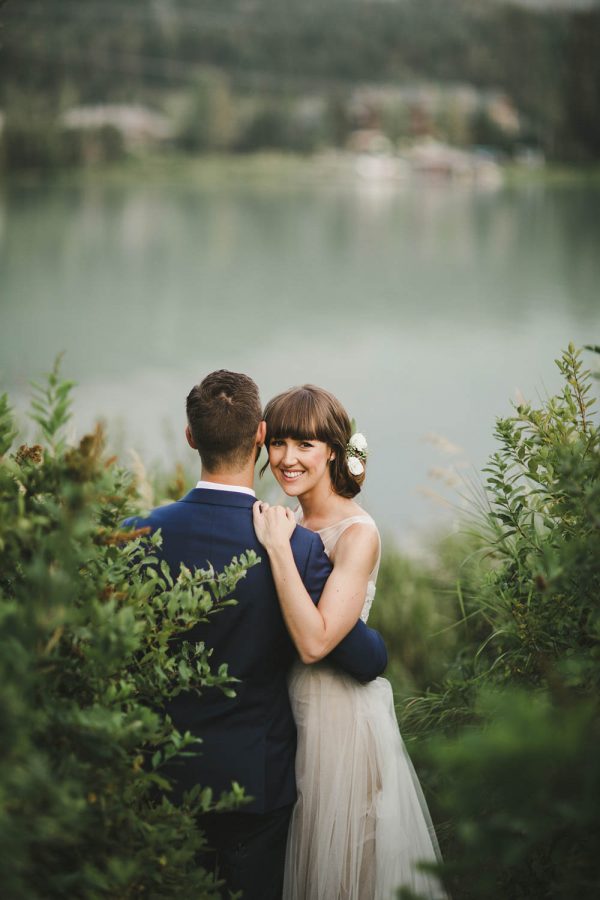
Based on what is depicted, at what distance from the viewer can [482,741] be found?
1.04 m

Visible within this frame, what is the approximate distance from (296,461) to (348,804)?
1.02 metres

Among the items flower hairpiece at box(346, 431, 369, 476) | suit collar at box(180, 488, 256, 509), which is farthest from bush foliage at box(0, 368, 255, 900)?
flower hairpiece at box(346, 431, 369, 476)

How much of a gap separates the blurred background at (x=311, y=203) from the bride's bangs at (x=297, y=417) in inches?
263

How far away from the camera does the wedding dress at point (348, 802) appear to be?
2.33m

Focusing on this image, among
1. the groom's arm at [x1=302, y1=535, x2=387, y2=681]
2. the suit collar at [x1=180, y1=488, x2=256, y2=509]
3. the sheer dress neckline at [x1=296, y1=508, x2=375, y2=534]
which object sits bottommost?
the groom's arm at [x1=302, y1=535, x2=387, y2=681]

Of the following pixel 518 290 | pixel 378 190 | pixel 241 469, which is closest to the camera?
pixel 241 469

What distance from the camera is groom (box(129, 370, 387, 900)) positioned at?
2131mm

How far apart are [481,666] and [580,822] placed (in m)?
1.71

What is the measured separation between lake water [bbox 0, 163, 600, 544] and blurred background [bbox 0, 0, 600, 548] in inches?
3.9

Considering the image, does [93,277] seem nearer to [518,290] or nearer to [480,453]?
[518,290]

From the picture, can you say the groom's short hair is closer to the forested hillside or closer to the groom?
the groom

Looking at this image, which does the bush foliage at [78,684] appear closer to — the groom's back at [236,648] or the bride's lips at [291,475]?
the groom's back at [236,648]

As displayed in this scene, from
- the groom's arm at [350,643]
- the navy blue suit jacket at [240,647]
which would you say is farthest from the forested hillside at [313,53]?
the groom's arm at [350,643]

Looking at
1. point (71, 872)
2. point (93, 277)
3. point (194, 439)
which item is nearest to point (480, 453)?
point (194, 439)
